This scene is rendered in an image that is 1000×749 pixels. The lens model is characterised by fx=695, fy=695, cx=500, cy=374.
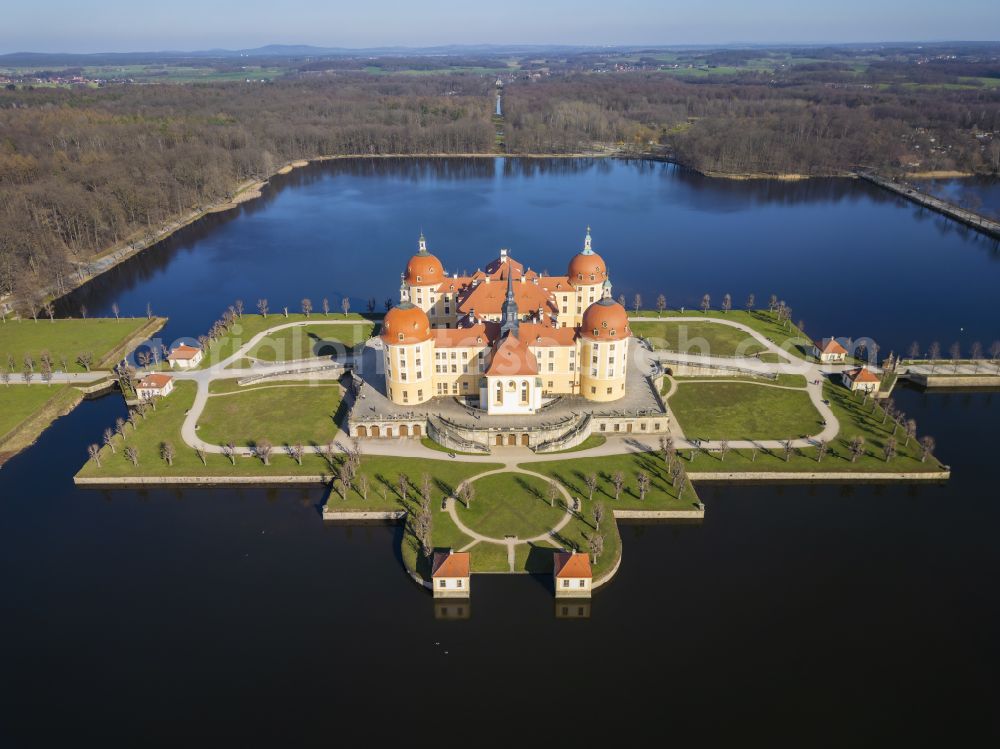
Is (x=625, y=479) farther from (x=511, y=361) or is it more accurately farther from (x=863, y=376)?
(x=863, y=376)

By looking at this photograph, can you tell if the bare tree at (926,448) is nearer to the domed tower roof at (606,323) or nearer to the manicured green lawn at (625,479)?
the manicured green lawn at (625,479)

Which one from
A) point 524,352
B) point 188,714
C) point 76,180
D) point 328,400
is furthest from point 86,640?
point 76,180

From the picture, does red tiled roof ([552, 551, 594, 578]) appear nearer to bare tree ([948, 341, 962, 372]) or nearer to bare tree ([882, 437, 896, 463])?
bare tree ([882, 437, 896, 463])

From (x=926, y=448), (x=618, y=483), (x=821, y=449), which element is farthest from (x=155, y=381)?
(x=926, y=448)

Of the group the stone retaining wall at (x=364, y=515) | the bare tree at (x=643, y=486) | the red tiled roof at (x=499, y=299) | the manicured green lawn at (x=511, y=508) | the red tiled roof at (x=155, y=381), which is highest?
the red tiled roof at (x=499, y=299)

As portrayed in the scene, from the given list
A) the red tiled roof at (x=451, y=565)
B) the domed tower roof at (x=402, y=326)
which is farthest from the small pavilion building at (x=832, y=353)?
the red tiled roof at (x=451, y=565)

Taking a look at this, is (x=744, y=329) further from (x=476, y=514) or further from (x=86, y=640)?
(x=86, y=640)
